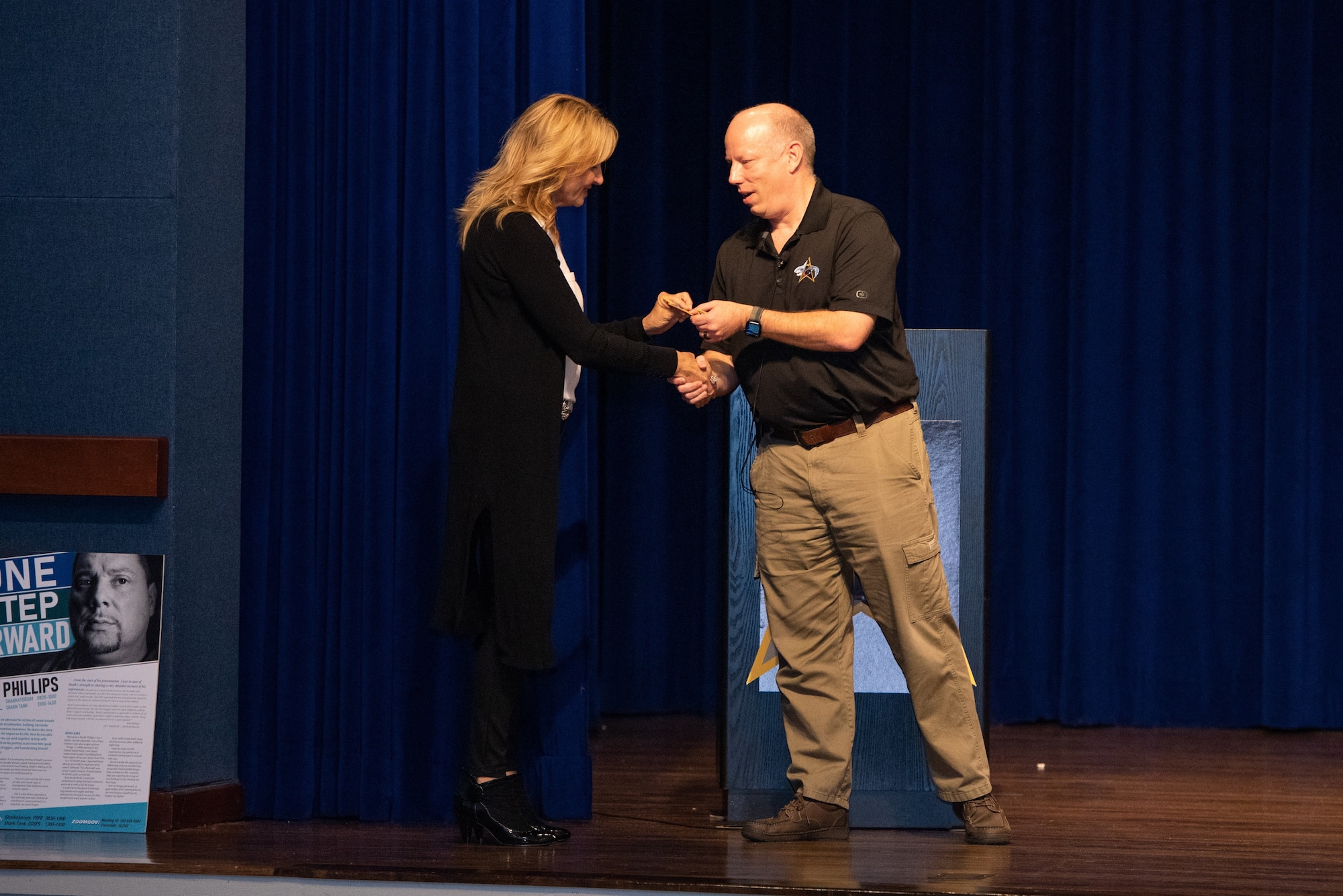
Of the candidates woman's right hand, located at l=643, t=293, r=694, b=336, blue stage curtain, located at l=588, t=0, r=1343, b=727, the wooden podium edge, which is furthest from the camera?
blue stage curtain, located at l=588, t=0, r=1343, b=727

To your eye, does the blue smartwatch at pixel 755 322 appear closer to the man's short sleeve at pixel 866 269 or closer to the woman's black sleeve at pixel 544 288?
the man's short sleeve at pixel 866 269

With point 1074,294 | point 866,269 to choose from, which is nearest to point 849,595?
point 866,269

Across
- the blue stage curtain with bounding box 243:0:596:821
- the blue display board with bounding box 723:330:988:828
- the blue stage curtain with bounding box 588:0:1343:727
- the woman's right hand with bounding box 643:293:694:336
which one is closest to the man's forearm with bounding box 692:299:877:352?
the woman's right hand with bounding box 643:293:694:336

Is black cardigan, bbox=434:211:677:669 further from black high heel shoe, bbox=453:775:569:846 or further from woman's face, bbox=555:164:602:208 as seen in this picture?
black high heel shoe, bbox=453:775:569:846

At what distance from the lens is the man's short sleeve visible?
280 cm

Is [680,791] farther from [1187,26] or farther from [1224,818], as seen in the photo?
[1187,26]

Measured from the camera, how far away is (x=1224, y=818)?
3.24 metres

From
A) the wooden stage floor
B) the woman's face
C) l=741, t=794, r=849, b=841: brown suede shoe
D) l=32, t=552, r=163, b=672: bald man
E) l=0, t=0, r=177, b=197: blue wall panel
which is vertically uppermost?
l=0, t=0, r=177, b=197: blue wall panel

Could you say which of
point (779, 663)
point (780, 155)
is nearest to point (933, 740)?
point (779, 663)

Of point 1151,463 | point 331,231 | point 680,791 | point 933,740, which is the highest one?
point 331,231

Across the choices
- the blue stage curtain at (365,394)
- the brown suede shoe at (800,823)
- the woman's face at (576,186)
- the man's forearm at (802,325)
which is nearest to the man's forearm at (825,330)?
the man's forearm at (802,325)

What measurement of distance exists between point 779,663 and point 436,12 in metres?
1.82

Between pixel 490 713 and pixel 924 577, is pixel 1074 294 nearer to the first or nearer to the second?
pixel 924 577

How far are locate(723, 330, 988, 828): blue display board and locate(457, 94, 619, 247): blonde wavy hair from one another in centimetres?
68
